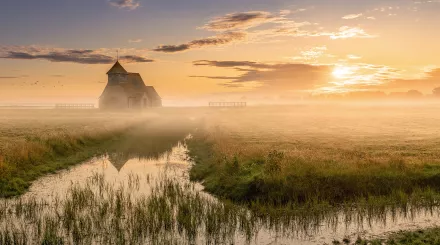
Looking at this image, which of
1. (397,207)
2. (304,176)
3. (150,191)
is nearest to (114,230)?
(150,191)

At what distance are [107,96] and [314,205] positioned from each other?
9489cm

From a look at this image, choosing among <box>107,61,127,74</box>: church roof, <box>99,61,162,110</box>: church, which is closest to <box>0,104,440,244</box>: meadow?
<box>99,61,162,110</box>: church

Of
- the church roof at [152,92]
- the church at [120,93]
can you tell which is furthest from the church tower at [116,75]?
the church roof at [152,92]

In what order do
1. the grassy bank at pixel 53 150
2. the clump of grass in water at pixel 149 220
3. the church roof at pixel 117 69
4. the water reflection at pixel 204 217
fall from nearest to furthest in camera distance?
the clump of grass in water at pixel 149 220, the water reflection at pixel 204 217, the grassy bank at pixel 53 150, the church roof at pixel 117 69

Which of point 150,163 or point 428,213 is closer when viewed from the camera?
point 428,213

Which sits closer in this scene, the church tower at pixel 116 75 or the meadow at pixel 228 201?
the meadow at pixel 228 201

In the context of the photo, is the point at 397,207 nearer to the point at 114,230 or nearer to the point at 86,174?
the point at 114,230

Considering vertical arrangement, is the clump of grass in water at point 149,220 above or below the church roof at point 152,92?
below

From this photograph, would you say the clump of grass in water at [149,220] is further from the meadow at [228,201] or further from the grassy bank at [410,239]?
the grassy bank at [410,239]

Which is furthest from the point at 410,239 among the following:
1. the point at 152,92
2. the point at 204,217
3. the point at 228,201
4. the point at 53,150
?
the point at 152,92

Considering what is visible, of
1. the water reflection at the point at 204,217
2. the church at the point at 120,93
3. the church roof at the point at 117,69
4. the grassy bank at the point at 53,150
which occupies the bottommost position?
the water reflection at the point at 204,217

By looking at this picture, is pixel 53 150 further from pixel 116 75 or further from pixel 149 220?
pixel 116 75

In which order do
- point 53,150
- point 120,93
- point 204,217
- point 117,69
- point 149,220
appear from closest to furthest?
point 149,220 → point 204,217 → point 53,150 → point 120,93 → point 117,69

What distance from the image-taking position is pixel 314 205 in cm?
1574
